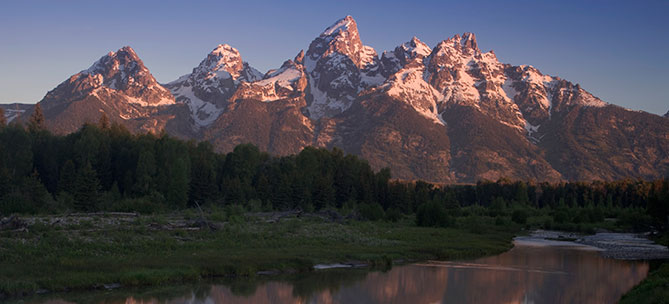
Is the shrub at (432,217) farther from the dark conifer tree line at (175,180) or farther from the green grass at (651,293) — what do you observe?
the green grass at (651,293)

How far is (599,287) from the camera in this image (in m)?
42.5

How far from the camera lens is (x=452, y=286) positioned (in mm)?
40750

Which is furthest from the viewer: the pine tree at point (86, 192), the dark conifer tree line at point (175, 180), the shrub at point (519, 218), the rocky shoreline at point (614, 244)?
the shrub at point (519, 218)

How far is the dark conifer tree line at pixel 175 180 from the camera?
78.8m

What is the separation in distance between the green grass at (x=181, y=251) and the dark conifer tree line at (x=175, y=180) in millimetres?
22277

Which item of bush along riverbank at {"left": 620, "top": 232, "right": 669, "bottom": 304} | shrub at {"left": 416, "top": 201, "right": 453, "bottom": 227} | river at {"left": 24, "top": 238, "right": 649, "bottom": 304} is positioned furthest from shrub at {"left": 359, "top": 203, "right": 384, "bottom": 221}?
bush along riverbank at {"left": 620, "top": 232, "right": 669, "bottom": 304}

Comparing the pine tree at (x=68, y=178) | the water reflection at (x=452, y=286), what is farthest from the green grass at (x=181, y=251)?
the pine tree at (x=68, y=178)

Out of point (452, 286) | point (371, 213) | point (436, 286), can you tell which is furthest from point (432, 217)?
point (436, 286)

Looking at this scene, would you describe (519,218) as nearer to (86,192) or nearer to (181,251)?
(86,192)

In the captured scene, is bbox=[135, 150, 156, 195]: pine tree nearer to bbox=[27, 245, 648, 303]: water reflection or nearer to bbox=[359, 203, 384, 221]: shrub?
bbox=[359, 203, 384, 221]: shrub

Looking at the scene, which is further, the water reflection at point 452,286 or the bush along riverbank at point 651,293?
the water reflection at point 452,286

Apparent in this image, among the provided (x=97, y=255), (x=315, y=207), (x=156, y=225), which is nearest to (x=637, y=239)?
(x=315, y=207)

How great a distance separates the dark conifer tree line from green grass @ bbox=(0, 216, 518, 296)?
22.3m

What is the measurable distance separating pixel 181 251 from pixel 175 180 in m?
53.8
